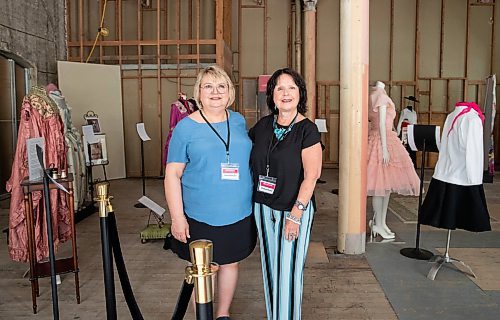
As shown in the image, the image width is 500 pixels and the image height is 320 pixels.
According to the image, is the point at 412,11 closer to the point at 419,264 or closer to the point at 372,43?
the point at 372,43

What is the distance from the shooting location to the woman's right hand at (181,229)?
8.05ft

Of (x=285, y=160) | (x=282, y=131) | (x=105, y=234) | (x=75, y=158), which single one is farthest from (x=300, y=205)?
(x=75, y=158)

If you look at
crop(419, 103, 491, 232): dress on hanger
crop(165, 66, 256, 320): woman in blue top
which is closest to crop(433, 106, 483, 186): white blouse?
crop(419, 103, 491, 232): dress on hanger

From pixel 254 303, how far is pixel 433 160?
8620mm

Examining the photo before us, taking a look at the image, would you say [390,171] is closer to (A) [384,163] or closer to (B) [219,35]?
(A) [384,163]

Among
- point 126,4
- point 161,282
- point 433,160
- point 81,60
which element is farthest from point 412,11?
point 161,282

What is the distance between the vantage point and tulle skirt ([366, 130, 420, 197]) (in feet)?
15.4

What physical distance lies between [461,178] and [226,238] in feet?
6.58

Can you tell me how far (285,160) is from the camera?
234 cm

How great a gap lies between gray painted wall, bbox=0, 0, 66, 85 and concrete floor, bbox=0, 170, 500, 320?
3.26 meters

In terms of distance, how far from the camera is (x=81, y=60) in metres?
9.17

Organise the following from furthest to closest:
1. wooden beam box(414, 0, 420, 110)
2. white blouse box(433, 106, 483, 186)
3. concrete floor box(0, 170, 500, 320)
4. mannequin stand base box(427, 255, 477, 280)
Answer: wooden beam box(414, 0, 420, 110) < mannequin stand base box(427, 255, 477, 280) < white blouse box(433, 106, 483, 186) < concrete floor box(0, 170, 500, 320)

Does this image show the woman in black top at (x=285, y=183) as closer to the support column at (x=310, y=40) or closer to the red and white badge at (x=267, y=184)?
the red and white badge at (x=267, y=184)

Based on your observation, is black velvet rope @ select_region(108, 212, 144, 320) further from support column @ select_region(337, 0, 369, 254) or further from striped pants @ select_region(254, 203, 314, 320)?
support column @ select_region(337, 0, 369, 254)
